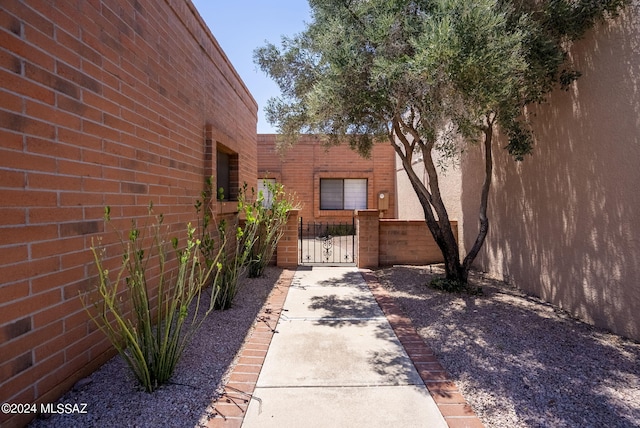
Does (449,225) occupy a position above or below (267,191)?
below

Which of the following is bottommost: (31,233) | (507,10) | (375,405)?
(375,405)

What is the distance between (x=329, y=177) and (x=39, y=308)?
1297cm

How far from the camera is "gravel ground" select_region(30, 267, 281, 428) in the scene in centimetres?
217

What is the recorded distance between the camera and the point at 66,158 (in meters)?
2.34

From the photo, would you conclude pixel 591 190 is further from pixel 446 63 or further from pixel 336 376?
pixel 336 376

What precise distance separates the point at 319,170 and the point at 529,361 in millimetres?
12149

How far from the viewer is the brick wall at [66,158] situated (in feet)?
6.39

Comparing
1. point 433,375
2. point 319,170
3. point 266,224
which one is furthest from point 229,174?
point 319,170

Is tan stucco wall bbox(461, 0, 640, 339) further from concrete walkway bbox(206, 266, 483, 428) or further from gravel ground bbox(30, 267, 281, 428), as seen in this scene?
gravel ground bbox(30, 267, 281, 428)

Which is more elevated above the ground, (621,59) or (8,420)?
(621,59)

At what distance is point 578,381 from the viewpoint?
2.74 m

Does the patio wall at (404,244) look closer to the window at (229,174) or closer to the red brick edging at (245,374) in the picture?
the window at (229,174)

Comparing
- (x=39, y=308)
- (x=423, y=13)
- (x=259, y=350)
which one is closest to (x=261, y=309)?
(x=259, y=350)

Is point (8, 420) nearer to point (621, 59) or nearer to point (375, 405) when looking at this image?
point (375, 405)
